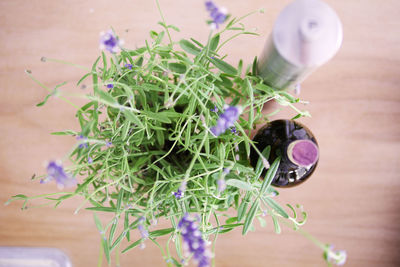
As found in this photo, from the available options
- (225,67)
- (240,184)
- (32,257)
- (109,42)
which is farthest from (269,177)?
(32,257)

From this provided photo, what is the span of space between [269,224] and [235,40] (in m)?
0.39

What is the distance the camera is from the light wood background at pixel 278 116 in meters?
0.66

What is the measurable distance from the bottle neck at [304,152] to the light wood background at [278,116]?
29 cm

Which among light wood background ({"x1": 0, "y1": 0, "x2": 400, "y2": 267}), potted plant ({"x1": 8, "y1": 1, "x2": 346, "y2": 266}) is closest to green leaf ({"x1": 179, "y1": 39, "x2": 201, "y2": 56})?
potted plant ({"x1": 8, "y1": 1, "x2": 346, "y2": 266})

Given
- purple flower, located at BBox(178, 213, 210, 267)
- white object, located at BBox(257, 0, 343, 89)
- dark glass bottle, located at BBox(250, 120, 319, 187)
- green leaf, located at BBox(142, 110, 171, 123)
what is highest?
white object, located at BBox(257, 0, 343, 89)

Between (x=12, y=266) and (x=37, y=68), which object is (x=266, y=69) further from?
(x=12, y=266)

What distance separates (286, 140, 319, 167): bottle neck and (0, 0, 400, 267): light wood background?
287mm

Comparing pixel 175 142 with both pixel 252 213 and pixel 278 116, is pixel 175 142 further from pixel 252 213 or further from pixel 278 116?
pixel 278 116

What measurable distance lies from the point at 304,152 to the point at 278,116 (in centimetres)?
29

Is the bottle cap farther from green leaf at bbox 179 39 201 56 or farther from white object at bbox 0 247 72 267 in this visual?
white object at bbox 0 247 72 267

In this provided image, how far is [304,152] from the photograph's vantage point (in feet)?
1.24

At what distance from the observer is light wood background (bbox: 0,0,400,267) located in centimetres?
66

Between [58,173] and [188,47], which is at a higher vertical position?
[188,47]

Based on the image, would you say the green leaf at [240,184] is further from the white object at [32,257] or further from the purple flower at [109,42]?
the white object at [32,257]
